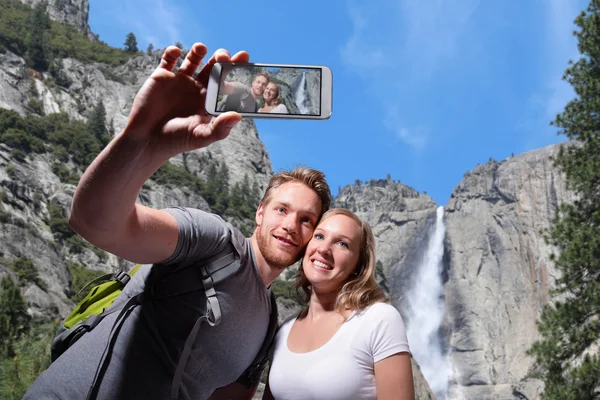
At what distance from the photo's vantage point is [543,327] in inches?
497

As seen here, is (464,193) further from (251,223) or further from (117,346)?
(117,346)

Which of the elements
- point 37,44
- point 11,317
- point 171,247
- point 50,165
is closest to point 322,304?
point 171,247

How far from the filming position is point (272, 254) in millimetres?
2467

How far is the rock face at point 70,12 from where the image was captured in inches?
3949

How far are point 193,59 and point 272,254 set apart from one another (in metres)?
1.02

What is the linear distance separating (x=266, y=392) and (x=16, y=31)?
279 feet

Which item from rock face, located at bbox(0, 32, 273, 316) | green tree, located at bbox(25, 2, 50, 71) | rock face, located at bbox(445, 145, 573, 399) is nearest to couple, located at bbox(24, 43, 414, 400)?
rock face, located at bbox(0, 32, 273, 316)

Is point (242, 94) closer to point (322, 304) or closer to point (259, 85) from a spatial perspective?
point (259, 85)

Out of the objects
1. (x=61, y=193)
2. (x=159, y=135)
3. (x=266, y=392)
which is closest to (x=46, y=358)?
(x=266, y=392)

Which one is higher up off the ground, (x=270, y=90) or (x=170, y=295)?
(x=270, y=90)

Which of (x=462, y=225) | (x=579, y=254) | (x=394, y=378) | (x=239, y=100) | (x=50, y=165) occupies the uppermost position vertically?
(x=462, y=225)

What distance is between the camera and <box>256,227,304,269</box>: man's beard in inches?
97.0

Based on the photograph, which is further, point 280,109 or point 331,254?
point 331,254

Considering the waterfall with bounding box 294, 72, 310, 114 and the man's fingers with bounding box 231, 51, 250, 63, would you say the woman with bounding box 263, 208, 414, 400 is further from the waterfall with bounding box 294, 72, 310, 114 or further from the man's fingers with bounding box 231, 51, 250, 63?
the man's fingers with bounding box 231, 51, 250, 63
